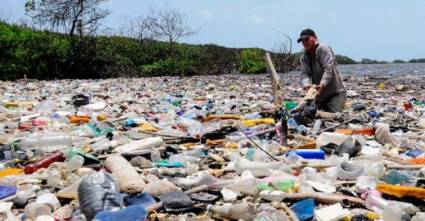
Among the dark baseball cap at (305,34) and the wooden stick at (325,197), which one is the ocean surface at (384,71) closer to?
the dark baseball cap at (305,34)

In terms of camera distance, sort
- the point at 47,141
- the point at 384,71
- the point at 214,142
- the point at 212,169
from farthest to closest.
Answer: the point at 384,71 → the point at 214,142 → the point at 47,141 → the point at 212,169

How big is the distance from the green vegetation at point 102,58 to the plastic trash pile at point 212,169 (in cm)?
1726

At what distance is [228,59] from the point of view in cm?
3659

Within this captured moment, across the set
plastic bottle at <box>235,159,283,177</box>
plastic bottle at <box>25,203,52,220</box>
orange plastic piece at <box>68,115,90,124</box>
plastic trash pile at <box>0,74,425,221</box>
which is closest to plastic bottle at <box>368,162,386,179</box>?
plastic trash pile at <box>0,74,425,221</box>

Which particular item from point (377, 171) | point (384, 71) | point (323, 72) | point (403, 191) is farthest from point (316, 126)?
point (384, 71)

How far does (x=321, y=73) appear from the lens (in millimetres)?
7746

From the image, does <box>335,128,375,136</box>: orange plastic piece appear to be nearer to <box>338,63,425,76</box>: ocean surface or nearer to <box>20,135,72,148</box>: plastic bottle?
<box>20,135,72,148</box>: plastic bottle

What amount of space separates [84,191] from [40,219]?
12.5 inches

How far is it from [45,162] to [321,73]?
4.54 m

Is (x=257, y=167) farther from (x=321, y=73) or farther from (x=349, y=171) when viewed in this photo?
(x=321, y=73)

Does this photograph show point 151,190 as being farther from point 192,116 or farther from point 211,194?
point 192,116

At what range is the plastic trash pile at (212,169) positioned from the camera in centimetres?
324

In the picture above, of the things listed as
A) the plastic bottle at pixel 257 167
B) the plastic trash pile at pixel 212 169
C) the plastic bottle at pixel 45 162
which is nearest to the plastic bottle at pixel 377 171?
the plastic trash pile at pixel 212 169

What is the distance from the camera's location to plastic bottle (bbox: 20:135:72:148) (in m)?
5.58
